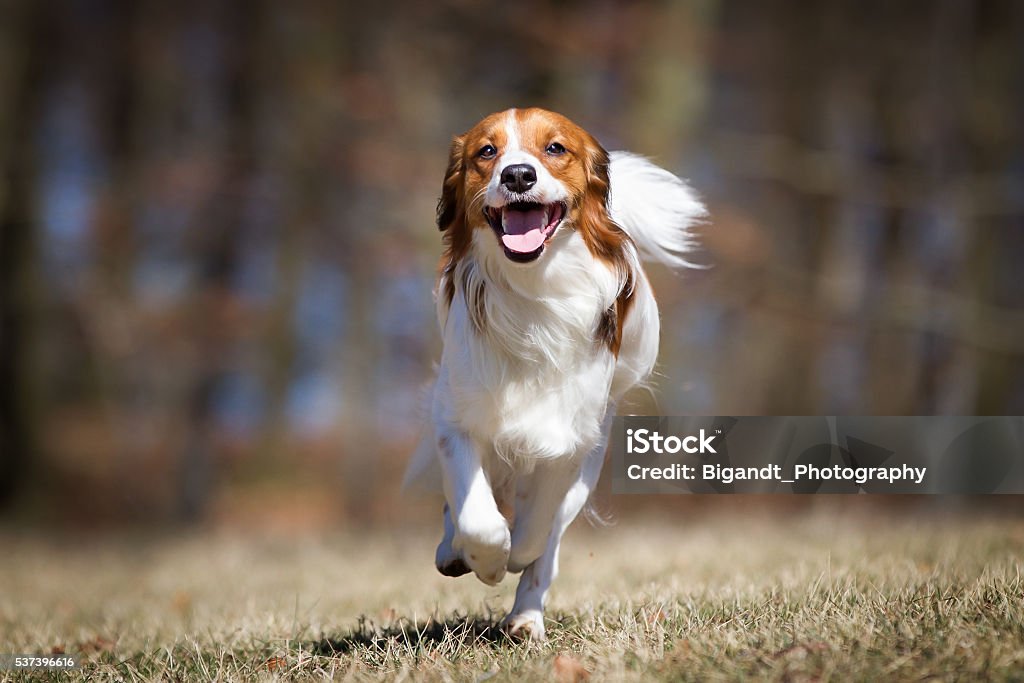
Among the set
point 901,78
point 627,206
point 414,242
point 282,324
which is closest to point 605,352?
point 627,206

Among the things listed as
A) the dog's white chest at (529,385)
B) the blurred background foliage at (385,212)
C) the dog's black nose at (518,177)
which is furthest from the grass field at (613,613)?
the blurred background foliage at (385,212)

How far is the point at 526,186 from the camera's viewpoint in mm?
3191

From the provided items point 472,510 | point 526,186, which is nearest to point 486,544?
point 472,510

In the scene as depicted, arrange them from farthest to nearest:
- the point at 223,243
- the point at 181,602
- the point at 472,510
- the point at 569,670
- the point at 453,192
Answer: the point at 223,243, the point at 181,602, the point at 453,192, the point at 472,510, the point at 569,670

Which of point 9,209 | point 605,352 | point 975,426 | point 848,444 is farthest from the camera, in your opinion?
point 9,209

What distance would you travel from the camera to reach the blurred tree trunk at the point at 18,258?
435 inches

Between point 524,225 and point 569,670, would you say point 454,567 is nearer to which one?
point 569,670

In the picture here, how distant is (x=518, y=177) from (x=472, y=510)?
1.07m

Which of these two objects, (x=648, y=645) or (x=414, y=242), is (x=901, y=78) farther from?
(x=648, y=645)

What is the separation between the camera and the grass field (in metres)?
2.86

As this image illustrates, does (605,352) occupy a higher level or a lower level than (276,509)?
higher

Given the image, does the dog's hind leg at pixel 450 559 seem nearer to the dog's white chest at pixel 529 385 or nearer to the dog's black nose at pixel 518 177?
the dog's white chest at pixel 529 385

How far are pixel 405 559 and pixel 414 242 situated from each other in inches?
193

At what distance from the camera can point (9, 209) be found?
11.1 m
